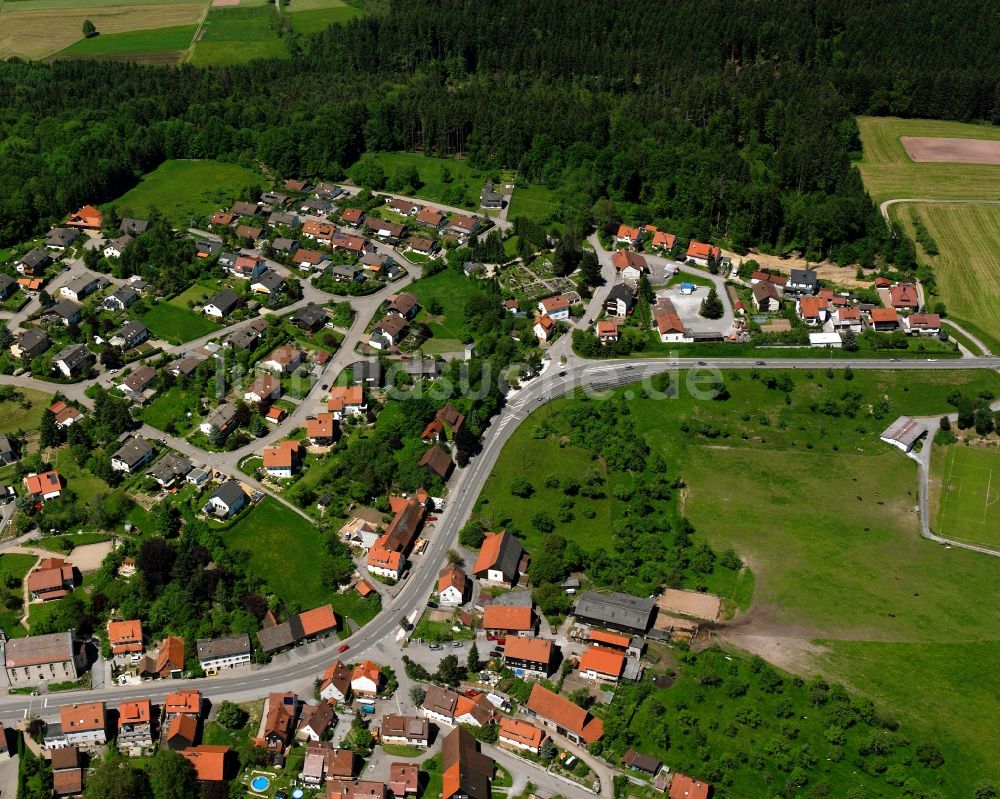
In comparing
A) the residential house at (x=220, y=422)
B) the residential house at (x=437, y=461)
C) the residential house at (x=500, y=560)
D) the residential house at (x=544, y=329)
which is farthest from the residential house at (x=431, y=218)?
the residential house at (x=500, y=560)

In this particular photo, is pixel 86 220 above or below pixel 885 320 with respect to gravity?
above

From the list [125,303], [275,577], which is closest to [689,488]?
[275,577]

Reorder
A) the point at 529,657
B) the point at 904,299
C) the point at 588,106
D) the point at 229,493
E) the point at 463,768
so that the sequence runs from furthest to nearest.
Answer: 1. the point at 588,106
2. the point at 904,299
3. the point at 229,493
4. the point at 529,657
5. the point at 463,768

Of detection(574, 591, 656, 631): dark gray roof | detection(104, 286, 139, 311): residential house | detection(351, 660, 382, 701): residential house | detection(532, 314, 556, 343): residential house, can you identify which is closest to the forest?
detection(104, 286, 139, 311): residential house

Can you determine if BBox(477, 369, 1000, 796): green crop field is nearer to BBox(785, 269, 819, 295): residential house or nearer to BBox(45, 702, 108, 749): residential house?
BBox(785, 269, 819, 295): residential house

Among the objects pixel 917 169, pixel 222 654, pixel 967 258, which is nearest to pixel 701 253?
pixel 967 258

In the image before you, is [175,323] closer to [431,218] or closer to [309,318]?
[309,318]
